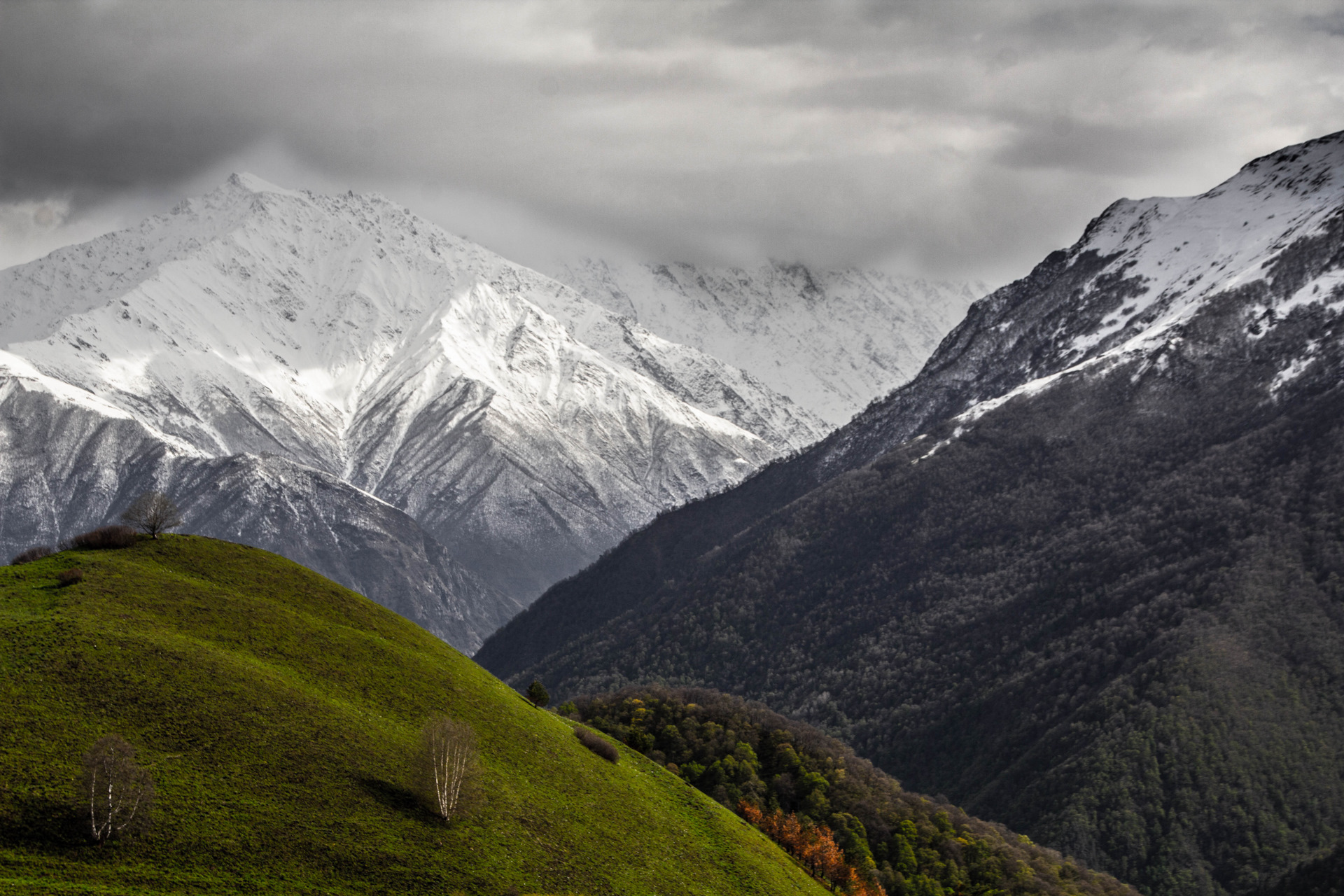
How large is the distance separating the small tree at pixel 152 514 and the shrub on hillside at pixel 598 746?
48870 mm

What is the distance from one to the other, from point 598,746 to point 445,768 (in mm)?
38307

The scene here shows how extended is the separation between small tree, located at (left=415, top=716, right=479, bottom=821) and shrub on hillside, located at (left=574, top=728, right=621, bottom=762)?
31.3m

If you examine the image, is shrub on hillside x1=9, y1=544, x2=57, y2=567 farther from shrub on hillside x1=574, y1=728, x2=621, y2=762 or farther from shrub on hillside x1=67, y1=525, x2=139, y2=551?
shrub on hillside x1=574, y1=728, x2=621, y2=762

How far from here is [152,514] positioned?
120 m

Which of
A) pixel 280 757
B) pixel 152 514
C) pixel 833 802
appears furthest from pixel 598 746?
pixel 833 802

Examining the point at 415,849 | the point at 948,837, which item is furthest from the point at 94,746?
the point at 948,837

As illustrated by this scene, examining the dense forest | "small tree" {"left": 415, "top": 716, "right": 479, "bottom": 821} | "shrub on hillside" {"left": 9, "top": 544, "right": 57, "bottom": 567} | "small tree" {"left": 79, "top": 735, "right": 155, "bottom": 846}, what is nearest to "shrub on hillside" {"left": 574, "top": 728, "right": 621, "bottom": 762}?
the dense forest

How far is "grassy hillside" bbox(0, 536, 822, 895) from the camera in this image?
72.4 meters

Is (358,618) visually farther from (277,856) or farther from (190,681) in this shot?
(277,856)

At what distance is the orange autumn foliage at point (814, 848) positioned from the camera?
437ft

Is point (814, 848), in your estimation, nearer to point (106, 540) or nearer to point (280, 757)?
point (280, 757)

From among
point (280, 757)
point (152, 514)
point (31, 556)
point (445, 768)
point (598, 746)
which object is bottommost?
point (280, 757)

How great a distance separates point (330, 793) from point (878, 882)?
269 feet

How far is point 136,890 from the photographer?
2635 inches
